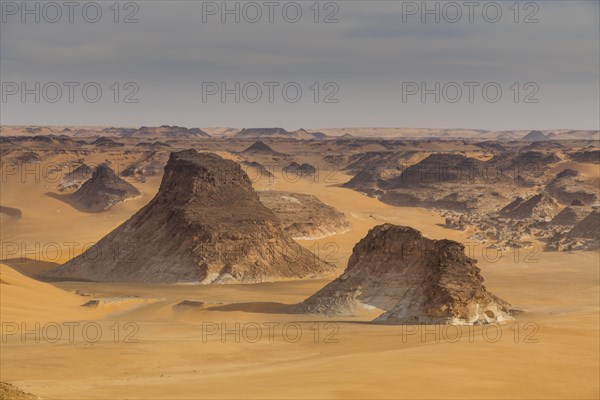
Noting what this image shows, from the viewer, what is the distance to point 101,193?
245ft

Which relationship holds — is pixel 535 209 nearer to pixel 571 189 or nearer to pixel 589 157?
pixel 571 189

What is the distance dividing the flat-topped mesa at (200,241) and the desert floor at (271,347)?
1.92 meters

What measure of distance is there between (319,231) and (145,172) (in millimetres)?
39592

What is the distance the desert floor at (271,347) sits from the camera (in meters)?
14.7

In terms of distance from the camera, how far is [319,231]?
58.4 meters

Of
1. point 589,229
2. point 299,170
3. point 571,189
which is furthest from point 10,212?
point 571,189

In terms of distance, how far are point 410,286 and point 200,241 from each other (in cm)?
1586

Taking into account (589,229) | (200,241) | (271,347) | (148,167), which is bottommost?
(271,347)

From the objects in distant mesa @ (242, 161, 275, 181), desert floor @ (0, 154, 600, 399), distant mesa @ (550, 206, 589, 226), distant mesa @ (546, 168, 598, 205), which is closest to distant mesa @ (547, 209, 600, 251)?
distant mesa @ (550, 206, 589, 226)

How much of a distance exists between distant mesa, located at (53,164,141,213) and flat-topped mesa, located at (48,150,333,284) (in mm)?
30012

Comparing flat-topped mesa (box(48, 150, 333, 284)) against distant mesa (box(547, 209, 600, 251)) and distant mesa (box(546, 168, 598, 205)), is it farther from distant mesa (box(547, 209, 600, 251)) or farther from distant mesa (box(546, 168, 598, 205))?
distant mesa (box(546, 168, 598, 205))

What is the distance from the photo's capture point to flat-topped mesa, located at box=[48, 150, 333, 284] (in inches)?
1551

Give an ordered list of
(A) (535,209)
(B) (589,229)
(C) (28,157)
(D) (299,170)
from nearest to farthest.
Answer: (B) (589,229), (A) (535,209), (C) (28,157), (D) (299,170)

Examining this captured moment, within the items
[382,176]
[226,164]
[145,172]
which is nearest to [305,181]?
[382,176]
